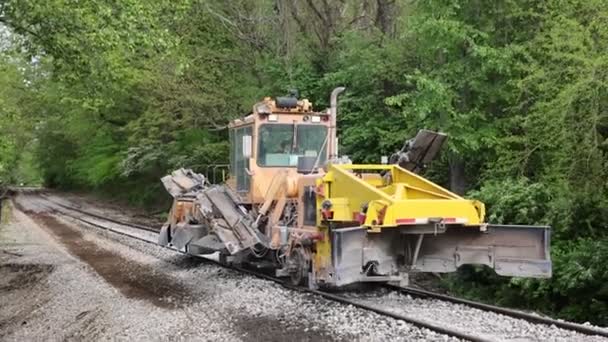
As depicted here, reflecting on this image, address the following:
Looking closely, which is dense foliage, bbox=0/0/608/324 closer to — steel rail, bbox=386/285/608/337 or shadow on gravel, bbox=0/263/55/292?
steel rail, bbox=386/285/608/337

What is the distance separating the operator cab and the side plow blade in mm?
3363

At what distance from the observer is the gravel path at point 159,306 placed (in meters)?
8.55

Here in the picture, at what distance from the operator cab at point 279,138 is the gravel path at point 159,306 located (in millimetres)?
1944

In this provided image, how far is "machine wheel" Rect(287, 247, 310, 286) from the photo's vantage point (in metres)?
10.8

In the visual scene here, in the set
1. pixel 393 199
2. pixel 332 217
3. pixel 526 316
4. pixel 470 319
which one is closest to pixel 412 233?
pixel 393 199

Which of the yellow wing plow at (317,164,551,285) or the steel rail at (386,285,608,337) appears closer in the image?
the steel rail at (386,285,608,337)

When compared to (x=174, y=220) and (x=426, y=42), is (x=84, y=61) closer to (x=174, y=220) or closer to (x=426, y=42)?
(x=174, y=220)

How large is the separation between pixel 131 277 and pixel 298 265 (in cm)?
444

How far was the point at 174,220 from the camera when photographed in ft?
51.9

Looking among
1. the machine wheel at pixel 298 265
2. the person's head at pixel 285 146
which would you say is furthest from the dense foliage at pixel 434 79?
the machine wheel at pixel 298 265

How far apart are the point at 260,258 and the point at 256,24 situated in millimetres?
16382

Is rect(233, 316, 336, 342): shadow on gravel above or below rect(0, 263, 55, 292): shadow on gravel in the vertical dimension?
above

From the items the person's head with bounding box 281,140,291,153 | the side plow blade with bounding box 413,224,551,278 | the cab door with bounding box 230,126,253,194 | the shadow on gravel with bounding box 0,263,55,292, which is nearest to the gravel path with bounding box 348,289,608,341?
the side plow blade with bounding box 413,224,551,278

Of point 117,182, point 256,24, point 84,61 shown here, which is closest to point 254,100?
Answer: point 256,24
